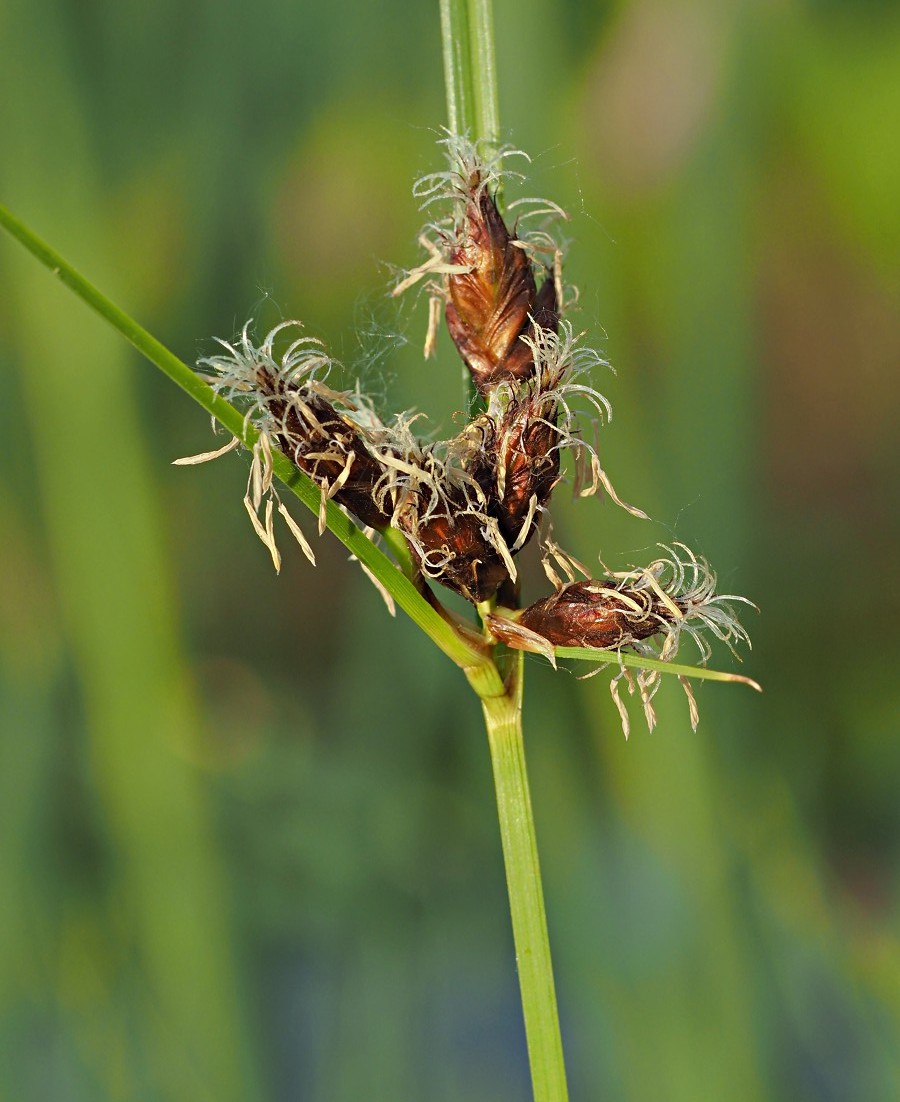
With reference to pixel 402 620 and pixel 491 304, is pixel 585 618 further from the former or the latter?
pixel 402 620

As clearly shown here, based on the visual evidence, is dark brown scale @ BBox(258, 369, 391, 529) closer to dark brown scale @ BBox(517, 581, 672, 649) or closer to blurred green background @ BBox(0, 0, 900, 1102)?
dark brown scale @ BBox(517, 581, 672, 649)

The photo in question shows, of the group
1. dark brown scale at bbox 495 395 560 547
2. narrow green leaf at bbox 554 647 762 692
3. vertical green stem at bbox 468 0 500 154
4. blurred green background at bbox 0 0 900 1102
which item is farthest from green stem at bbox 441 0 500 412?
blurred green background at bbox 0 0 900 1102

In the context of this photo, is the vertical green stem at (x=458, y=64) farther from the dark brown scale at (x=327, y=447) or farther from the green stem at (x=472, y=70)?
the dark brown scale at (x=327, y=447)

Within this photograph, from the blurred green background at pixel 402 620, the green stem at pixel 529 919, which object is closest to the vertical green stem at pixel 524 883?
the green stem at pixel 529 919

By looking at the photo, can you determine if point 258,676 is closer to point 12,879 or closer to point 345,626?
point 345,626

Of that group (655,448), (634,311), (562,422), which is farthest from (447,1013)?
(562,422)
